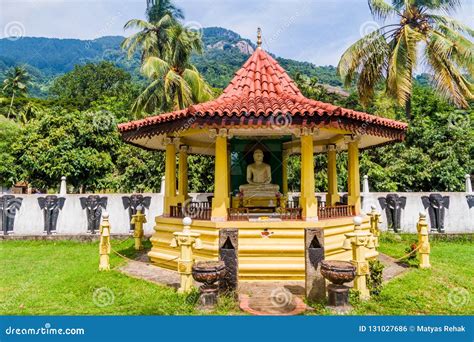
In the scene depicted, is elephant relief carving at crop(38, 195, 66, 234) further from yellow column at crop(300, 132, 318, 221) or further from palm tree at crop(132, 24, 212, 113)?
yellow column at crop(300, 132, 318, 221)

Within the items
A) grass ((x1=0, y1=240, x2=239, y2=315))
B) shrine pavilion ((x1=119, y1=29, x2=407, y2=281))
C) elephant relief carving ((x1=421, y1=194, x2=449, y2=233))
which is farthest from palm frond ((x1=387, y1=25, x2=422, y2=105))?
grass ((x1=0, y1=240, x2=239, y2=315))

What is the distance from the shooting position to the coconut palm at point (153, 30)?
21.0m

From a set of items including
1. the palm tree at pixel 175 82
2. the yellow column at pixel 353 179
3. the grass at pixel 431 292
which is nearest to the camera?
the grass at pixel 431 292

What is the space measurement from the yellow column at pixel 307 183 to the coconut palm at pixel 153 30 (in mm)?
15531

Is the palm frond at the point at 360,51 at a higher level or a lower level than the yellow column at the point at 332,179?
higher

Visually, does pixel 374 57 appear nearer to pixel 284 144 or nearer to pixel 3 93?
pixel 284 144

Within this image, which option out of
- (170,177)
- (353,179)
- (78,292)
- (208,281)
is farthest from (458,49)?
(78,292)

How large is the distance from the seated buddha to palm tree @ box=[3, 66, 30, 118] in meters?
49.7

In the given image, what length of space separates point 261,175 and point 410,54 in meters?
11.4

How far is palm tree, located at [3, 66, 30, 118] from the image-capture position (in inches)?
1935

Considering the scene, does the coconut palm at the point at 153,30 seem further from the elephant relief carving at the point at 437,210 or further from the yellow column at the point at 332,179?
the elephant relief carving at the point at 437,210

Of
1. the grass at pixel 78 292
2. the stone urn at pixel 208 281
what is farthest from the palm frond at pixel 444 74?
the grass at pixel 78 292

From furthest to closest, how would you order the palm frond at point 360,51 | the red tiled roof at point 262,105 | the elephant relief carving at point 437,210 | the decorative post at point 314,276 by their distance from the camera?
the palm frond at point 360,51, the elephant relief carving at point 437,210, the red tiled roof at point 262,105, the decorative post at point 314,276

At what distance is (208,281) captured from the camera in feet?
20.5
